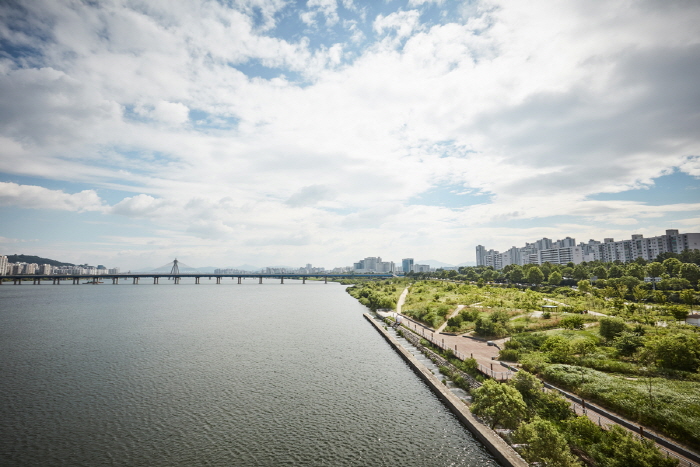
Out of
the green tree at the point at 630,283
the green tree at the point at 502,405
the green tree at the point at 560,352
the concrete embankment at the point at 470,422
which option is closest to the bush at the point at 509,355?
the green tree at the point at 560,352

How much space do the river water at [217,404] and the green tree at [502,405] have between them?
2205mm

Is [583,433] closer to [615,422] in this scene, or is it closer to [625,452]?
→ [615,422]

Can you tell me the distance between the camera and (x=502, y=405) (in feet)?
70.3

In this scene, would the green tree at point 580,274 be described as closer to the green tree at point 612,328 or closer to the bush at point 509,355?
the green tree at point 612,328

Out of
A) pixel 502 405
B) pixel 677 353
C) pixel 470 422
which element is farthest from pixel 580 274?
pixel 502 405

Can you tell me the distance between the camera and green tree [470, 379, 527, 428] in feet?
69.6

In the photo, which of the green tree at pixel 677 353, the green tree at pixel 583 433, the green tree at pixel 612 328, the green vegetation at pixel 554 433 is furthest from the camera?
the green tree at pixel 612 328

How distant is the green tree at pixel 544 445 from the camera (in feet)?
54.3

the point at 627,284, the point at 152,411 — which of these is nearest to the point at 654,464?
the point at 152,411

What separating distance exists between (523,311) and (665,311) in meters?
20.9

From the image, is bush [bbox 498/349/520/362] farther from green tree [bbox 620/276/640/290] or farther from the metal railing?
green tree [bbox 620/276/640/290]

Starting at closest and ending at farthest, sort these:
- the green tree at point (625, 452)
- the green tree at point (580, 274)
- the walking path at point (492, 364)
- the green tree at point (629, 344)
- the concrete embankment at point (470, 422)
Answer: the green tree at point (625, 452)
the walking path at point (492, 364)
the concrete embankment at point (470, 422)
the green tree at point (629, 344)
the green tree at point (580, 274)

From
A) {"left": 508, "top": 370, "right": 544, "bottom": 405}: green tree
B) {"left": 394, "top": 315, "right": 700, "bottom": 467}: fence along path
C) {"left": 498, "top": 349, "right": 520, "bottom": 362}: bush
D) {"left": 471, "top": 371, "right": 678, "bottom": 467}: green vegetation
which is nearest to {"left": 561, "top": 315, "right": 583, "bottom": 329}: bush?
{"left": 498, "top": 349, "right": 520, "bottom": 362}: bush

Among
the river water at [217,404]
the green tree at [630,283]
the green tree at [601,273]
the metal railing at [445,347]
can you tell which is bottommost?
the river water at [217,404]
